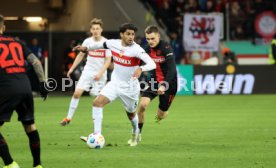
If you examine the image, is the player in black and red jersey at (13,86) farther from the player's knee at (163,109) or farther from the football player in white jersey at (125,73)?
the player's knee at (163,109)

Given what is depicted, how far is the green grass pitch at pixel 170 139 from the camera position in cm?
1209

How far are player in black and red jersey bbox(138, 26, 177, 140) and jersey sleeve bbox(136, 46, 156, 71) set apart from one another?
101 centimetres

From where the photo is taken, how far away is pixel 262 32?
34.5m

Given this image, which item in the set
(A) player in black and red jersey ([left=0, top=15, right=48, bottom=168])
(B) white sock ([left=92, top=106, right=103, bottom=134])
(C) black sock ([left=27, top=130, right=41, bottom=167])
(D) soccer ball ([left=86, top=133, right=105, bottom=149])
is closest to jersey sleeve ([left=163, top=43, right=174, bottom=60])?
(B) white sock ([left=92, top=106, right=103, bottom=134])

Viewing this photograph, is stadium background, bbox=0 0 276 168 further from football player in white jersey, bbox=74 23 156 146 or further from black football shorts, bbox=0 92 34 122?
black football shorts, bbox=0 92 34 122

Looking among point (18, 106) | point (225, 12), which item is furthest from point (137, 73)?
point (225, 12)

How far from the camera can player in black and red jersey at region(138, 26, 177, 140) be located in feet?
49.2

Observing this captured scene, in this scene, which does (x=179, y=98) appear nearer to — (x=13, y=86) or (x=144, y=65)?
(x=144, y=65)

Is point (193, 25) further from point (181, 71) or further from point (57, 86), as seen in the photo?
point (57, 86)

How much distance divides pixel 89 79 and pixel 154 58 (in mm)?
4102

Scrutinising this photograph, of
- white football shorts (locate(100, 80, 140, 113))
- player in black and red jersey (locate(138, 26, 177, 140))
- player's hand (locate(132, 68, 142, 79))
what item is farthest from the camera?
player in black and red jersey (locate(138, 26, 177, 140))

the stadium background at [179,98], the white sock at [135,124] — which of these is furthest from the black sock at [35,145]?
the white sock at [135,124]

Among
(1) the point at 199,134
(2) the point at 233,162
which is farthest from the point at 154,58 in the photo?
(2) the point at 233,162

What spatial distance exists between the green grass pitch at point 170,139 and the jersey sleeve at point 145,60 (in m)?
1.41
